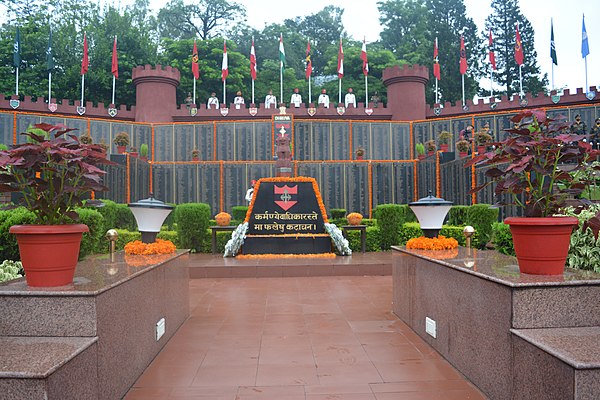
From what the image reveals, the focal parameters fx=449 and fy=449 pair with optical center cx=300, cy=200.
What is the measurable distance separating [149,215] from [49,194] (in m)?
1.81

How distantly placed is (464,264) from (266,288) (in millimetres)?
3647

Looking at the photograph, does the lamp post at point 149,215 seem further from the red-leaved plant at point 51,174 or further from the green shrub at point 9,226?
the red-leaved plant at point 51,174

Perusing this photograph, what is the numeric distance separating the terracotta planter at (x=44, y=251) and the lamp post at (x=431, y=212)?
3225 millimetres

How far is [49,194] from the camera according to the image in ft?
8.78

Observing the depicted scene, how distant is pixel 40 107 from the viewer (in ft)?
54.5

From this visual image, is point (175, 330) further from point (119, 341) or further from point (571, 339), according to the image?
point (571, 339)

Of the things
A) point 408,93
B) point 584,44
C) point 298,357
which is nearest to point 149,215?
point 298,357

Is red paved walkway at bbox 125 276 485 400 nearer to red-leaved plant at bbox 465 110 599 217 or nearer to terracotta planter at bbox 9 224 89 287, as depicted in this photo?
terracotta planter at bbox 9 224 89 287

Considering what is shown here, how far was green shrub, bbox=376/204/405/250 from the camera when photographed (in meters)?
10.1

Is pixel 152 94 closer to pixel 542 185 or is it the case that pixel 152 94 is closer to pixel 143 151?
pixel 143 151

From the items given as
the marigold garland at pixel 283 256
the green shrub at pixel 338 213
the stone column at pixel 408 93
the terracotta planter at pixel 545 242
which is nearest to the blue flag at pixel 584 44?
the stone column at pixel 408 93

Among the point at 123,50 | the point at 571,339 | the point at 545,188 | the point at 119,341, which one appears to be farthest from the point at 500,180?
the point at 123,50

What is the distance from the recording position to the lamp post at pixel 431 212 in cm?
453

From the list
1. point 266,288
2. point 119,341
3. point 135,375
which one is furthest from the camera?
point 266,288
